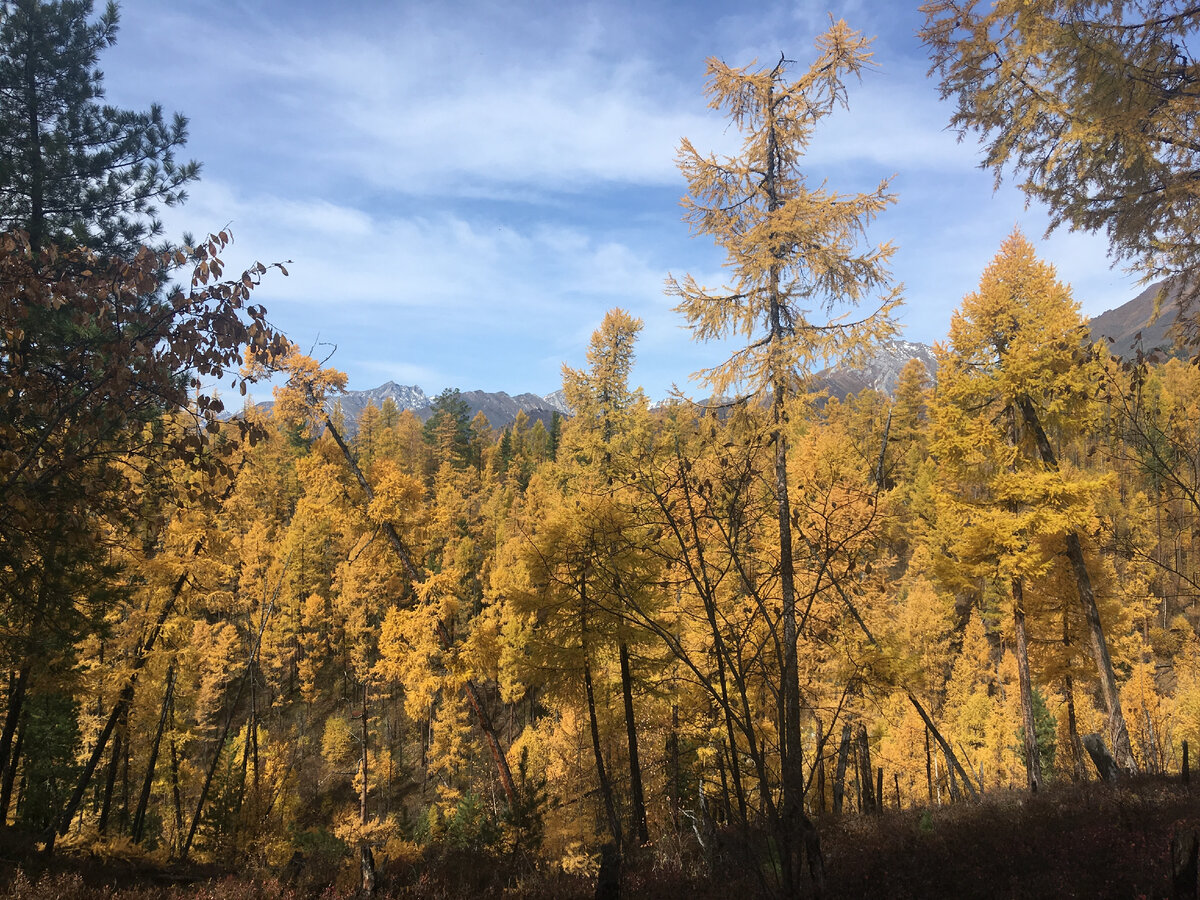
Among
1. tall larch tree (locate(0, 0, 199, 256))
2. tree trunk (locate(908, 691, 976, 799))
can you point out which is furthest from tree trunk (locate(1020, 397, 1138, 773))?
tall larch tree (locate(0, 0, 199, 256))

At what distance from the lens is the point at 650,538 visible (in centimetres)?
431

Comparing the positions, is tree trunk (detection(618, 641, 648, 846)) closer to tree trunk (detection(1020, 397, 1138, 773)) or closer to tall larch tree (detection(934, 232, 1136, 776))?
tall larch tree (detection(934, 232, 1136, 776))

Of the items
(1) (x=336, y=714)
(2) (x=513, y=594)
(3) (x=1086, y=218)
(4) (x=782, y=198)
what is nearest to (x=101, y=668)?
(2) (x=513, y=594)

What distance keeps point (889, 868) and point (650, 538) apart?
520 cm

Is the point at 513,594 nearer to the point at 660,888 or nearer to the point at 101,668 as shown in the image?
the point at 660,888

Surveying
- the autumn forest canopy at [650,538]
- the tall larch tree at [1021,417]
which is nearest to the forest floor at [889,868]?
the autumn forest canopy at [650,538]

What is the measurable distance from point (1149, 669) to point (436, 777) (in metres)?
30.0

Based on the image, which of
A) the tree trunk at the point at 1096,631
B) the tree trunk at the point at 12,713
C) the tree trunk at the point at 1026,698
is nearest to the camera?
the tree trunk at the point at 12,713

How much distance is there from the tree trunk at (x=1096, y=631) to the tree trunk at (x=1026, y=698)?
1248 millimetres

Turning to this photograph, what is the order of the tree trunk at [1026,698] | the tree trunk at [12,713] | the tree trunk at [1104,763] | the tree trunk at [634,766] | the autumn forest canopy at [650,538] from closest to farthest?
the autumn forest canopy at [650,538], the tree trunk at [12,713], the tree trunk at [1104,763], the tree trunk at [634,766], the tree trunk at [1026,698]

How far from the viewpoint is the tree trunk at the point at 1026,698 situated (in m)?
12.8

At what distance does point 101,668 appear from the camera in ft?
41.9

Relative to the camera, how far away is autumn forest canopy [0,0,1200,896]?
3836 mm

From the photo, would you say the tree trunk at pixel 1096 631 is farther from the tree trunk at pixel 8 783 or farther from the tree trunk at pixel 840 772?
the tree trunk at pixel 8 783
